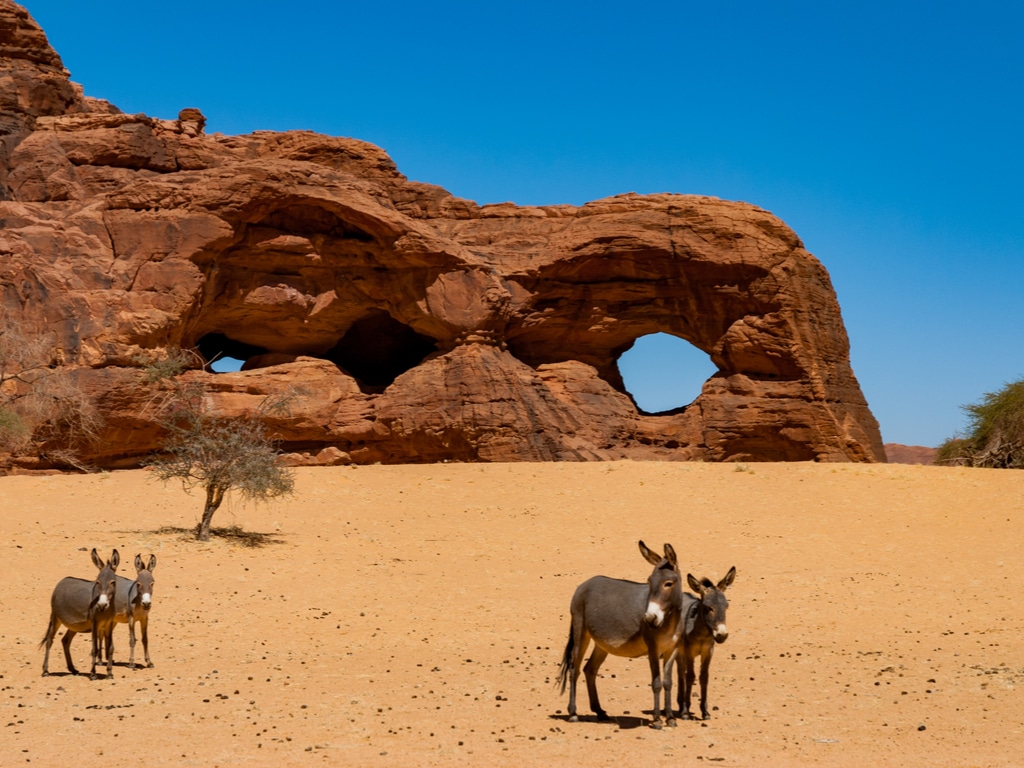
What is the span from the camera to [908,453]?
71875 millimetres

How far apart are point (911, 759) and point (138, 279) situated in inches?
1039

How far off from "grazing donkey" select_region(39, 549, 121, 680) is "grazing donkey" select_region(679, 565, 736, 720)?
19.6 feet

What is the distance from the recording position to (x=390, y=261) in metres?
32.9

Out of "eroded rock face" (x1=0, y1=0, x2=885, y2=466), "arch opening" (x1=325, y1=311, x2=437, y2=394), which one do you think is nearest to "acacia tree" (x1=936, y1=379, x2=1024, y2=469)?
Answer: "eroded rock face" (x1=0, y1=0, x2=885, y2=466)

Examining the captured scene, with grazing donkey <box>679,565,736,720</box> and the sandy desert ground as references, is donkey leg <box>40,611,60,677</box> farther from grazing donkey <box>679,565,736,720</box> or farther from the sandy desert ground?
grazing donkey <box>679,565,736,720</box>

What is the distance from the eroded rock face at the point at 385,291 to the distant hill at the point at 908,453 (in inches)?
1458

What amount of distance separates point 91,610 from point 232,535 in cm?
975

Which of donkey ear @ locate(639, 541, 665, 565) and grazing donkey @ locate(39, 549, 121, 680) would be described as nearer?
donkey ear @ locate(639, 541, 665, 565)

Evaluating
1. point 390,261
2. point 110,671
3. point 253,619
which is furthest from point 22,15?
point 110,671

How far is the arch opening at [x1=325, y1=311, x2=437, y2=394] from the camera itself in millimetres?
37250

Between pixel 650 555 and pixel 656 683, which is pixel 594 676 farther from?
pixel 650 555

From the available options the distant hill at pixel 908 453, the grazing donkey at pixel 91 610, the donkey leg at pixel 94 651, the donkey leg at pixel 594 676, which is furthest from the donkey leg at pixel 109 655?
the distant hill at pixel 908 453

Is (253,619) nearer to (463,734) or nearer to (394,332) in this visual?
(463,734)

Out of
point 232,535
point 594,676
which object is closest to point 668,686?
point 594,676
